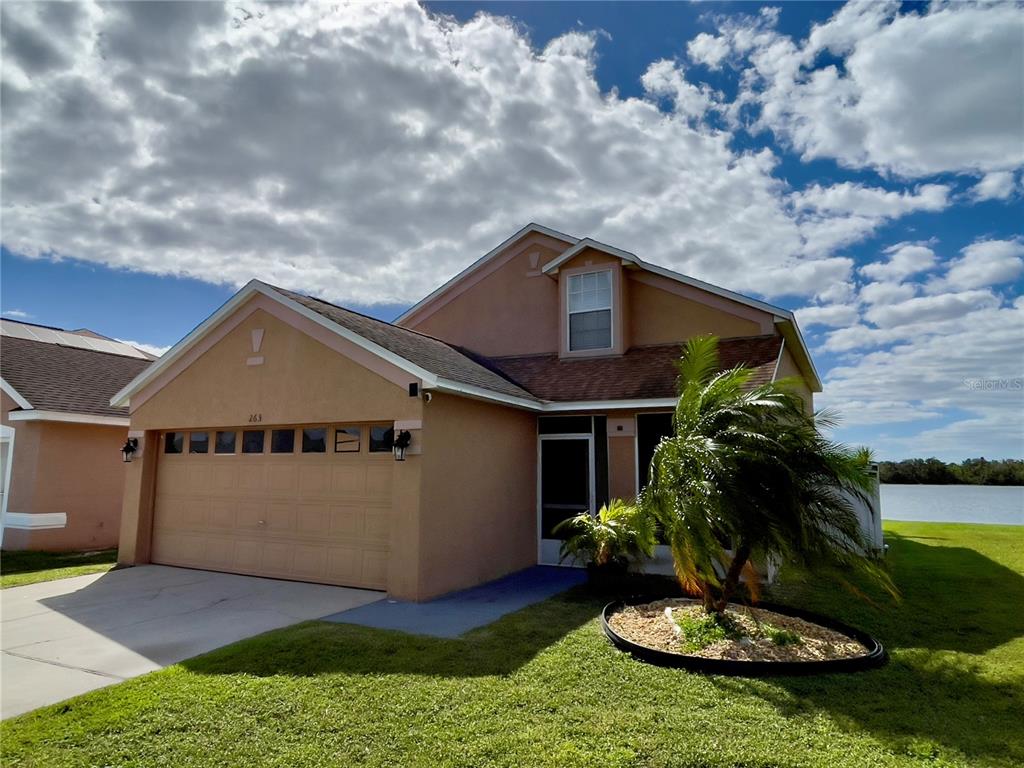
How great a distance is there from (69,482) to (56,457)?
68 cm

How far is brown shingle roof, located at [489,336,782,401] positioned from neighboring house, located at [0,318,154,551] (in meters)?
10.4

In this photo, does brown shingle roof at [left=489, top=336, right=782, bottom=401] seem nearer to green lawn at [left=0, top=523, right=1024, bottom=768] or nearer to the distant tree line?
green lawn at [left=0, top=523, right=1024, bottom=768]

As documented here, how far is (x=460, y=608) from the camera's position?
8078mm

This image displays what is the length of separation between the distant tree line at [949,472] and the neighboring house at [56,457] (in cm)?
3056

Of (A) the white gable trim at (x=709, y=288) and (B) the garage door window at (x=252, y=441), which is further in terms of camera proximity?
(A) the white gable trim at (x=709, y=288)

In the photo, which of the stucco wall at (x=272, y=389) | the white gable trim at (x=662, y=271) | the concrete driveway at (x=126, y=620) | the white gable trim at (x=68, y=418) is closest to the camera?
the concrete driveway at (x=126, y=620)

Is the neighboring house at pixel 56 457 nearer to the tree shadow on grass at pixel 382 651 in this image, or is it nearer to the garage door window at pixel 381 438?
the garage door window at pixel 381 438

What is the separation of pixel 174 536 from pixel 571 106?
37.3ft

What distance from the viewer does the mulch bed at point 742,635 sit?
5.96m

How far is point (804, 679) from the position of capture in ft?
17.6

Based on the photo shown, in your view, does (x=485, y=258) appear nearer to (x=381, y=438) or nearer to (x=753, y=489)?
(x=381, y=438)

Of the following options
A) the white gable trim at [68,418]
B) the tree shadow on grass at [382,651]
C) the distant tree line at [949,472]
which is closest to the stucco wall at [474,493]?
the tree shadow on grass at [382,651]

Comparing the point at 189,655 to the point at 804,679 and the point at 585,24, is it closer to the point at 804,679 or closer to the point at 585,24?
the point at 804,679

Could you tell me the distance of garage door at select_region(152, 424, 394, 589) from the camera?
31.0ft
